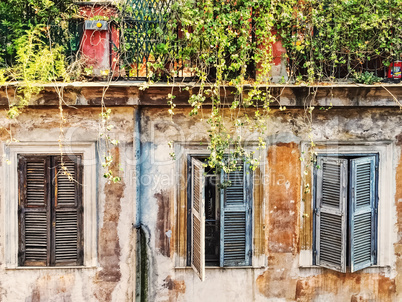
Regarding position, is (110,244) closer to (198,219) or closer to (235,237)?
(198,219)

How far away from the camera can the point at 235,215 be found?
6.31 m

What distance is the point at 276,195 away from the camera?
20.9 feet

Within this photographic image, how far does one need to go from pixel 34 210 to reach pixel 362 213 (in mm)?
4592

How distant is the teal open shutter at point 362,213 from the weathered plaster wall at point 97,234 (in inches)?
120

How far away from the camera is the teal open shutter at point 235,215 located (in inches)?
247

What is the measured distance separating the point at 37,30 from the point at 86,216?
2.57 m

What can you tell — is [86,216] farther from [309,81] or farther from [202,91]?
[309,81]

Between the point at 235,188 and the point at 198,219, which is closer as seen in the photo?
the point at 198,219

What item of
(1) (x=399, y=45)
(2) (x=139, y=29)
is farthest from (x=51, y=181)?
(1) (x=399, y=45)

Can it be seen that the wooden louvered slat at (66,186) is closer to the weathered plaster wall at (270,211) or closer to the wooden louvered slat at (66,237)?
the wooden louvered slat at (66,237)

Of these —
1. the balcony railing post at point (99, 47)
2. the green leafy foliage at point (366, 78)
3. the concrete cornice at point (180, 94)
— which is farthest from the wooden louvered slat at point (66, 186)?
the green leafy foliage at point (366, 78)

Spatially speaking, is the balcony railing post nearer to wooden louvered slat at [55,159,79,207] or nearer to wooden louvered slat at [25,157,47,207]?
wooden louvered slat at [55,159,79,207]

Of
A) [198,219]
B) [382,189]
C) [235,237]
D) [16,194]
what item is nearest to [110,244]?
[198,219]

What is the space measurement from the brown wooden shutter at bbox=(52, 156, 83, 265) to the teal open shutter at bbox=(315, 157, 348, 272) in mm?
3371
